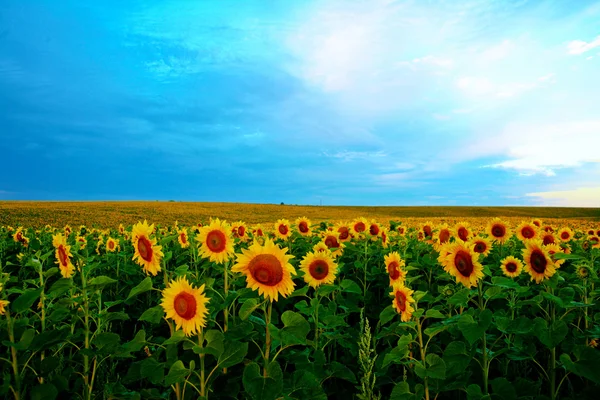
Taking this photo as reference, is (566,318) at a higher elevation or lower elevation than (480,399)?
higher

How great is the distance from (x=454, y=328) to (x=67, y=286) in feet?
14.5

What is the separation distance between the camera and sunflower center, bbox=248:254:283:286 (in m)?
4.05

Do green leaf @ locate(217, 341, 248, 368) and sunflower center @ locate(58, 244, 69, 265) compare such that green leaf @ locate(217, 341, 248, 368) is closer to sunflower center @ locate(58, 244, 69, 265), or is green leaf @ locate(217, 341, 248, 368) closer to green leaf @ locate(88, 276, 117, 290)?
green leaf @ locate(88, 276, 117, 290)

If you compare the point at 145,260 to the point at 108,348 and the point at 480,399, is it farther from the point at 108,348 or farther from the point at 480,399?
the point at 480,399

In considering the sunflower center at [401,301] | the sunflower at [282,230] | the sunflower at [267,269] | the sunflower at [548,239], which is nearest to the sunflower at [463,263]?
the sunflower center at [401,301]

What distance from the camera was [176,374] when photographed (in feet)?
12.3

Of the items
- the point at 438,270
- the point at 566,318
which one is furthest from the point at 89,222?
the point at 566,318

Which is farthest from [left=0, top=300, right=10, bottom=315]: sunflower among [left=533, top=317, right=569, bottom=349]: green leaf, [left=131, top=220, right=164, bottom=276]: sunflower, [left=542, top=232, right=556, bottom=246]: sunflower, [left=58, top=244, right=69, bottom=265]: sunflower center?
[left=542, top=232, right=556, bottom=246]: sunflower

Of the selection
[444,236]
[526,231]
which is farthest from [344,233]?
[526,231]

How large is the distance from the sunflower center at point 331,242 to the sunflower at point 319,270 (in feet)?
7.24

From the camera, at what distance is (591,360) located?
12.7ft

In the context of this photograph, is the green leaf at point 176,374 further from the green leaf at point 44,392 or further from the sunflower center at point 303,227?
the sunflower center at point 303,227

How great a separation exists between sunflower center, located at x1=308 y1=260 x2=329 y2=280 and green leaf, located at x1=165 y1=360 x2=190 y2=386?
217cm

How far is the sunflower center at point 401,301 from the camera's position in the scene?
4772mm
